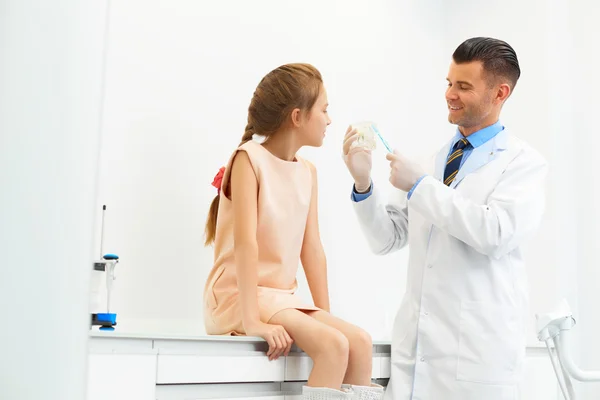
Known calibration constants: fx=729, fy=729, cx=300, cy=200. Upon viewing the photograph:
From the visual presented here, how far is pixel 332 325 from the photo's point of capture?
1.96 meters

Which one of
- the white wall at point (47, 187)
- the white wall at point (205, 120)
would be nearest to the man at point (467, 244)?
the white wall at point (205, 120)

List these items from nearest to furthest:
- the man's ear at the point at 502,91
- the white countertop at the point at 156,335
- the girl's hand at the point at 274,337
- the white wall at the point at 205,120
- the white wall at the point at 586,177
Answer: the white countertop at the point at 156,335
the girl's hand at the point at 274,337
the man's ear at the point at 502,91
the white wall at the point at 205,120
the white wall at the point at 586,177

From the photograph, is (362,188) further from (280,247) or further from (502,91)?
(502,91)

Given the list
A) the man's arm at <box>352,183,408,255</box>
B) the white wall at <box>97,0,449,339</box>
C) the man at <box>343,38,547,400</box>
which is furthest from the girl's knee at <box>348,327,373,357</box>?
the white wall at <box>97,0,449,339</box>

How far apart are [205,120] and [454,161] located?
1.06 meters

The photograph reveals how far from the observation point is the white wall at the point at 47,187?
0.27 meters

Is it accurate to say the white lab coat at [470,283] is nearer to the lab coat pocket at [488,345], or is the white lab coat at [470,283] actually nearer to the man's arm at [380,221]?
the lab coat pocket at [488,345]

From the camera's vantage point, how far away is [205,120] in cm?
278

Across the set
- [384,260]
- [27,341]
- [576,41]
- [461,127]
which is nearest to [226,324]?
[461,127]

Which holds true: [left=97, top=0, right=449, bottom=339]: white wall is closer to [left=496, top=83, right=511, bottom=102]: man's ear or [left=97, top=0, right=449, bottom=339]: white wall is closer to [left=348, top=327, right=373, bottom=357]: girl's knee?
[left=348, top=327, right=373, bottom=357]: girl's knee

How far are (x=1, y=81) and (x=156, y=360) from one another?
1.32m

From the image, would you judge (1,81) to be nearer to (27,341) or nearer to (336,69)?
(27,341)

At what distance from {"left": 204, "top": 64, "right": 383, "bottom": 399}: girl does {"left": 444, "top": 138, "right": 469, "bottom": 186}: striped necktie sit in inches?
15.5

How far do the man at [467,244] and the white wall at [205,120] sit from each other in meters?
0.84
